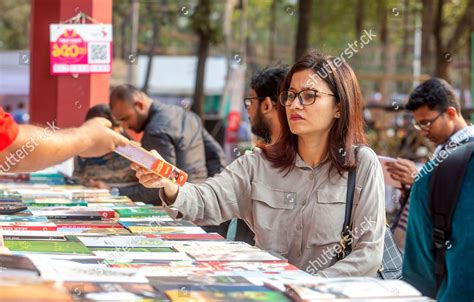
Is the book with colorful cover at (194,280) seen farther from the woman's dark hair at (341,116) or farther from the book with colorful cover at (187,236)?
the woman's dark hair at (341,116)

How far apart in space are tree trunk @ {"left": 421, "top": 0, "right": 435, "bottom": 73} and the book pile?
17480 millimetres

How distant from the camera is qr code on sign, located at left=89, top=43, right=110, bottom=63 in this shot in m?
9.11

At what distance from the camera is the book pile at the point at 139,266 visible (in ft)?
9.34

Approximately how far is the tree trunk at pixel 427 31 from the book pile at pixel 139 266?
17.5 metres

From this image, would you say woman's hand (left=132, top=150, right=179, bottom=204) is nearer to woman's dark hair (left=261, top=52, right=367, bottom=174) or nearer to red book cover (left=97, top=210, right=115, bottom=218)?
woman's dark hair (left=261, top=52, right=367, bottom=174)

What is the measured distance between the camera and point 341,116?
169 inches

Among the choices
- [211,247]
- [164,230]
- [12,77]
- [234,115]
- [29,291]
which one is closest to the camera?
[29,291]

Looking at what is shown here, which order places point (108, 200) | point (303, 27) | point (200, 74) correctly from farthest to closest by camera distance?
point (200, 74) → point (303, 27) → point (108, 200)

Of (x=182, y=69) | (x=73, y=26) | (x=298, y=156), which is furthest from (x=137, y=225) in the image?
(x=182, y=69)

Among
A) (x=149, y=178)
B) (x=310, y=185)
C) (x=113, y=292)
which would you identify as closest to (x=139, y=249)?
(x=149, y=178)

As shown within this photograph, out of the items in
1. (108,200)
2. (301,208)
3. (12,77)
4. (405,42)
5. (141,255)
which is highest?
(405,42)

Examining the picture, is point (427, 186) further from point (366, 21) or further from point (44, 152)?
point (366, 21)

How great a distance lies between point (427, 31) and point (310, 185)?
63.2 ft

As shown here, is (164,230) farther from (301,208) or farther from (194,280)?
(194,280)
